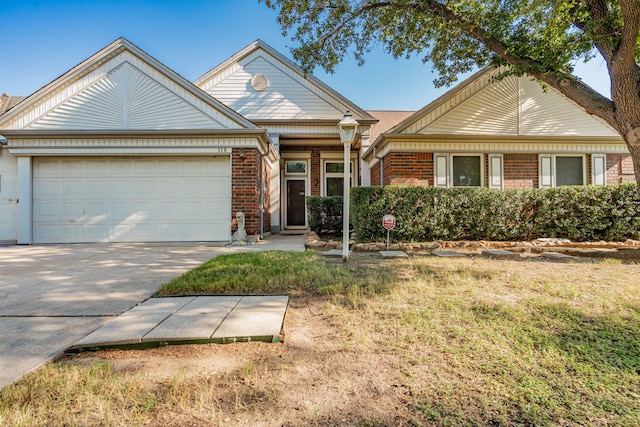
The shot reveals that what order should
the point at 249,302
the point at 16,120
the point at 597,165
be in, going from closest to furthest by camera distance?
the point at 249,302 < the point at 16,120 < the point at 597,165

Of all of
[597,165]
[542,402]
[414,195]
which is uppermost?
[597,165]

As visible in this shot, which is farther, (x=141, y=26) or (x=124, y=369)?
(x=141, y=26)

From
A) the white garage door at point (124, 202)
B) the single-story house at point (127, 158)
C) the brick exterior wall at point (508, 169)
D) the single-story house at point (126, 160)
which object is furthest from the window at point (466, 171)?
the white garage door at point (124, 202)

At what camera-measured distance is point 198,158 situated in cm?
787

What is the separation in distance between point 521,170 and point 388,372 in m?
9.44

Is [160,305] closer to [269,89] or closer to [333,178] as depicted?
[333,178]

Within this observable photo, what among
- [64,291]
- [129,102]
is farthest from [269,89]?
[64,291]

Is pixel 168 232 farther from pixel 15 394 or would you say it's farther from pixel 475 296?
pixel 475 296

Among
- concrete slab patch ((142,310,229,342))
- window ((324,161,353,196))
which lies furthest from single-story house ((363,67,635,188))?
concrete slab patch ((142,310,229,342))

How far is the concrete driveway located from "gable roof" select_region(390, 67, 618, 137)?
7.50 metres

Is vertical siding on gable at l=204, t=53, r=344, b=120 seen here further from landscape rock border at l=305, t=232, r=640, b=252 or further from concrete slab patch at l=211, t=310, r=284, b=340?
concrete slab patch at l=211, t=310, r=284, b=340

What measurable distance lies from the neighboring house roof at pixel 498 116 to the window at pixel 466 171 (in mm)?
484

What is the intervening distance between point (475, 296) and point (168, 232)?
7.35m

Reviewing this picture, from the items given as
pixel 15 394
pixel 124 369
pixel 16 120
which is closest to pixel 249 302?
pixel 124 369
